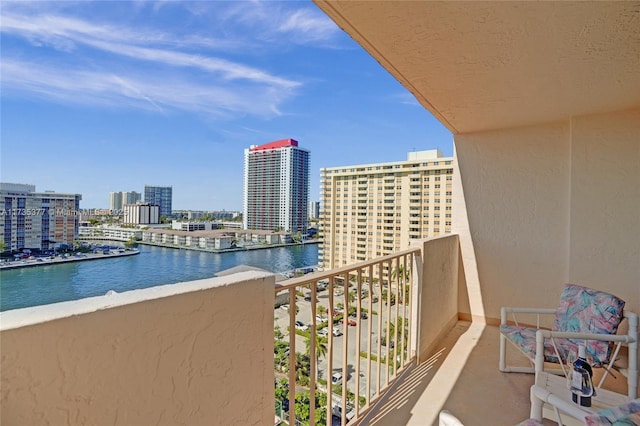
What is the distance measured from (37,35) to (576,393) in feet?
23.1

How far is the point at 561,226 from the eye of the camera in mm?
3668

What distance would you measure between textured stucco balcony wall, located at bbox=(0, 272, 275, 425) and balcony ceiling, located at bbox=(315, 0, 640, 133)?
152 centimetres

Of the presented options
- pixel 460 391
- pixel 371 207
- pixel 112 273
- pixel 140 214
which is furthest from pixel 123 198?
pixel 460 391

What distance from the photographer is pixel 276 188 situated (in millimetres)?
13883

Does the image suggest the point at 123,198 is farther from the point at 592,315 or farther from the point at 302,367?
the point at 592,315

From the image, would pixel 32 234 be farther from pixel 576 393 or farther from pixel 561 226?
pixel 561 226

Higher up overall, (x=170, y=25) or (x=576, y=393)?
(x=170, y=25)

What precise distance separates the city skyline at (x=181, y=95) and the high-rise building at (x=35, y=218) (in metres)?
0.26

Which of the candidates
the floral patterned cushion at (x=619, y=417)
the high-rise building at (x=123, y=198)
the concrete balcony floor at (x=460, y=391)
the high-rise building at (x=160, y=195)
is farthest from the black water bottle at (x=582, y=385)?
the high-rise building at (x=160, y=195)

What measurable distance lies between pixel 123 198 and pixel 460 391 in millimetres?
12306

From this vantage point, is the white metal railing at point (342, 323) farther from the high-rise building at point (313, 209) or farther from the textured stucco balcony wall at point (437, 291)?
the high-rise building at point (313, 209)

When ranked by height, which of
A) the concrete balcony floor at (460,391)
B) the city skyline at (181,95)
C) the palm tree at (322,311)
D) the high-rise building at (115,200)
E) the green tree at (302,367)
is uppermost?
the city skyline at (181,95)

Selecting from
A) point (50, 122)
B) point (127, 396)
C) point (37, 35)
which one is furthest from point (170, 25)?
point (127, 396)

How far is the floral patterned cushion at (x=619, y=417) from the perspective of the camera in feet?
3.54
